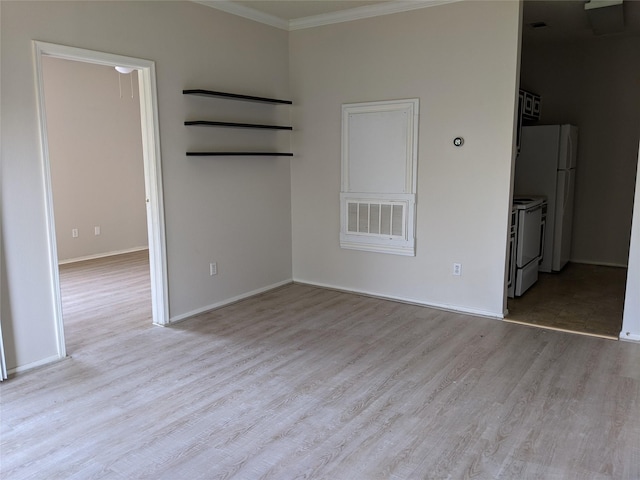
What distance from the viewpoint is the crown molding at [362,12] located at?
14.2ft

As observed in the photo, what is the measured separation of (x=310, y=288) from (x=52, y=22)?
10.8 ft

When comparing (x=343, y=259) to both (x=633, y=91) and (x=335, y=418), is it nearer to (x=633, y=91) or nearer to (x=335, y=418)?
(x=335, y=418)

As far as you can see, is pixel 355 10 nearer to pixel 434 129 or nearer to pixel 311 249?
pixel 434 129

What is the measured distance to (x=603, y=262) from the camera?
6359 mm

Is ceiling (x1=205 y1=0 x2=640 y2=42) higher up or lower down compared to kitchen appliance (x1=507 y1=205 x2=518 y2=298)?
higher up

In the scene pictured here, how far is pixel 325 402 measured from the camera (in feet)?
9.43

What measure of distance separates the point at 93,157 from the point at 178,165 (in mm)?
3291

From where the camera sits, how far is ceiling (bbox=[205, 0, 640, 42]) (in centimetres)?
437

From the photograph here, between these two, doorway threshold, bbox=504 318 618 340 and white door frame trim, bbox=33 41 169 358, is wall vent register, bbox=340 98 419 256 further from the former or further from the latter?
white door frame trim, bbox=33 41 169 358

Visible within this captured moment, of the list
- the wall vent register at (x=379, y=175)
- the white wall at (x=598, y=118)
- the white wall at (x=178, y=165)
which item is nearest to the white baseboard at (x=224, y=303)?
the white wall at (x=178, y=165)

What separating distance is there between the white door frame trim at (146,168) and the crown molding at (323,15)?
0.93 meters

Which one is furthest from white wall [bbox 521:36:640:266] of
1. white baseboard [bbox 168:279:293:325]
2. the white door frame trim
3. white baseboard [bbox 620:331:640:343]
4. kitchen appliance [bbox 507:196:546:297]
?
the white door frame trim

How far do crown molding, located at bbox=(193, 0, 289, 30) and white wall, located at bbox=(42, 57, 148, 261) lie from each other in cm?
305

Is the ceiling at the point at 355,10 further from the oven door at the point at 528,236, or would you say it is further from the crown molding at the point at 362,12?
the oven door at the point at 528,236
